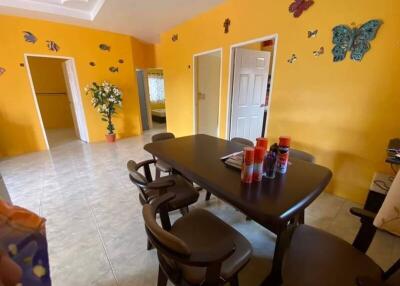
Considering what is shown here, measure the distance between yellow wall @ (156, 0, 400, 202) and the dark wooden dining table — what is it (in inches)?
44.8

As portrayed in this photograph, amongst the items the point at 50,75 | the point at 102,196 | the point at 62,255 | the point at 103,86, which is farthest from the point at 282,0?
the point at 50,75

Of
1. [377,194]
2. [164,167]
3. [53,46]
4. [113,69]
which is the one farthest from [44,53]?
[377,194]

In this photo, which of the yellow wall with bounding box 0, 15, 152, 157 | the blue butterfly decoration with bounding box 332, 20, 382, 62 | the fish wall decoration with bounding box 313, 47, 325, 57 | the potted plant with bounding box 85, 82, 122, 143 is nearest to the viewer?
the blue butterfly decoration with bounding box 332, 20, 382, 62

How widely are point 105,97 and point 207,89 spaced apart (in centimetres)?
234

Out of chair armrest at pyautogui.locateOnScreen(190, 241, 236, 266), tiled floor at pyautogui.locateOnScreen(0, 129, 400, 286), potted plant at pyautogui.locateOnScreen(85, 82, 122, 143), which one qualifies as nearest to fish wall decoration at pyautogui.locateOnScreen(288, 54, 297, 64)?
tiled floor at pyautogui.locateOnScreen(0, 129, 400, 286)

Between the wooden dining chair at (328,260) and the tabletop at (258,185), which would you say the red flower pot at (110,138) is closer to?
the tabletop at (258,185)

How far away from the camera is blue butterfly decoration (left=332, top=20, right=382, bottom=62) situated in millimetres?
1697

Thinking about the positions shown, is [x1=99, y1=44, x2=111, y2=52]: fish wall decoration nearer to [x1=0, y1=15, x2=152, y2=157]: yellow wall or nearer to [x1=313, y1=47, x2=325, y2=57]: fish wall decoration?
[x1=0, y1=15, x2=152, y2=157]: yellow wall

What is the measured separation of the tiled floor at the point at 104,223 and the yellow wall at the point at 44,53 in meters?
0.87

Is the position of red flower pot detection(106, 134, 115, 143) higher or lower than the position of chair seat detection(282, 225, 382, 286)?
lower

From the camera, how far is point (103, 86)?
4141 millimetres

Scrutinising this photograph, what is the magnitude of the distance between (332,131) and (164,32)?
4132 millimetres

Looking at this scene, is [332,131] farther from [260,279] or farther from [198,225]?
[198,225]

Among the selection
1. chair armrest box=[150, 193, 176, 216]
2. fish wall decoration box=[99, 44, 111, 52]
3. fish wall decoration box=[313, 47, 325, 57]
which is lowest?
chair armrest box=[150, 193, 176, 216]
